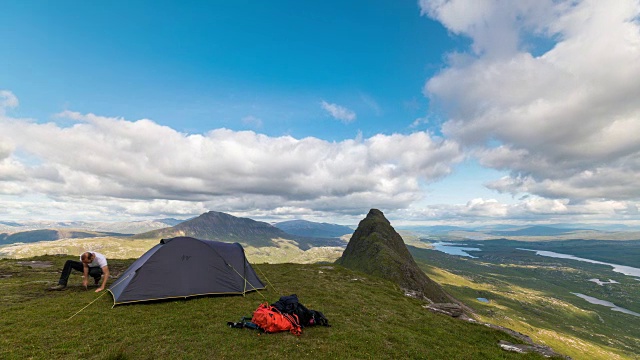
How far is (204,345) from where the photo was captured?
13.2m

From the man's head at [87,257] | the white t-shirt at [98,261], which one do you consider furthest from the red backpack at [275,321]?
the man's head at [87,257]

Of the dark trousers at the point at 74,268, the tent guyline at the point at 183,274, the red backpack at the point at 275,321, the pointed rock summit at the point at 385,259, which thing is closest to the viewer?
the red backpack at the point at 275,321

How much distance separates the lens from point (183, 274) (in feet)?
67.0

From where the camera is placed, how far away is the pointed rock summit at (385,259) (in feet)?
A: 285

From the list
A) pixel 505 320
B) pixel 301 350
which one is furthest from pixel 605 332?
pixel 301 350

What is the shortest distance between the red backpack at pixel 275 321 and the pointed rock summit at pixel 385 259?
39.2 meters

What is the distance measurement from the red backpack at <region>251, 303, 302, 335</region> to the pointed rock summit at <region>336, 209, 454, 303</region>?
129 feet

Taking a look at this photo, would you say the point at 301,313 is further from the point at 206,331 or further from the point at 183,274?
the point at 183,274

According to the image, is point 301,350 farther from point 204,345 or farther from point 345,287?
point 345,287

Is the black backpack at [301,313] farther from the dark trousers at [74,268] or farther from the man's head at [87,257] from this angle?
the dark trousers at [74,268]

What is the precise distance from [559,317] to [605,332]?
22603 mm

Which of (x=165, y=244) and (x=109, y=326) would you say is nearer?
(x=109, y=326)

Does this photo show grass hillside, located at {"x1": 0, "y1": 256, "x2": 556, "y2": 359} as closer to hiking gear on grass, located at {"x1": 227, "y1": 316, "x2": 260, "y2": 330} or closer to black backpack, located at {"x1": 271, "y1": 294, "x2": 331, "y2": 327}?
hiking gear on grass, located at {"x1": 227, "y1": 316, "x2": 260, "y2": 330}

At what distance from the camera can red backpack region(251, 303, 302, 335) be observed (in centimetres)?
1486
